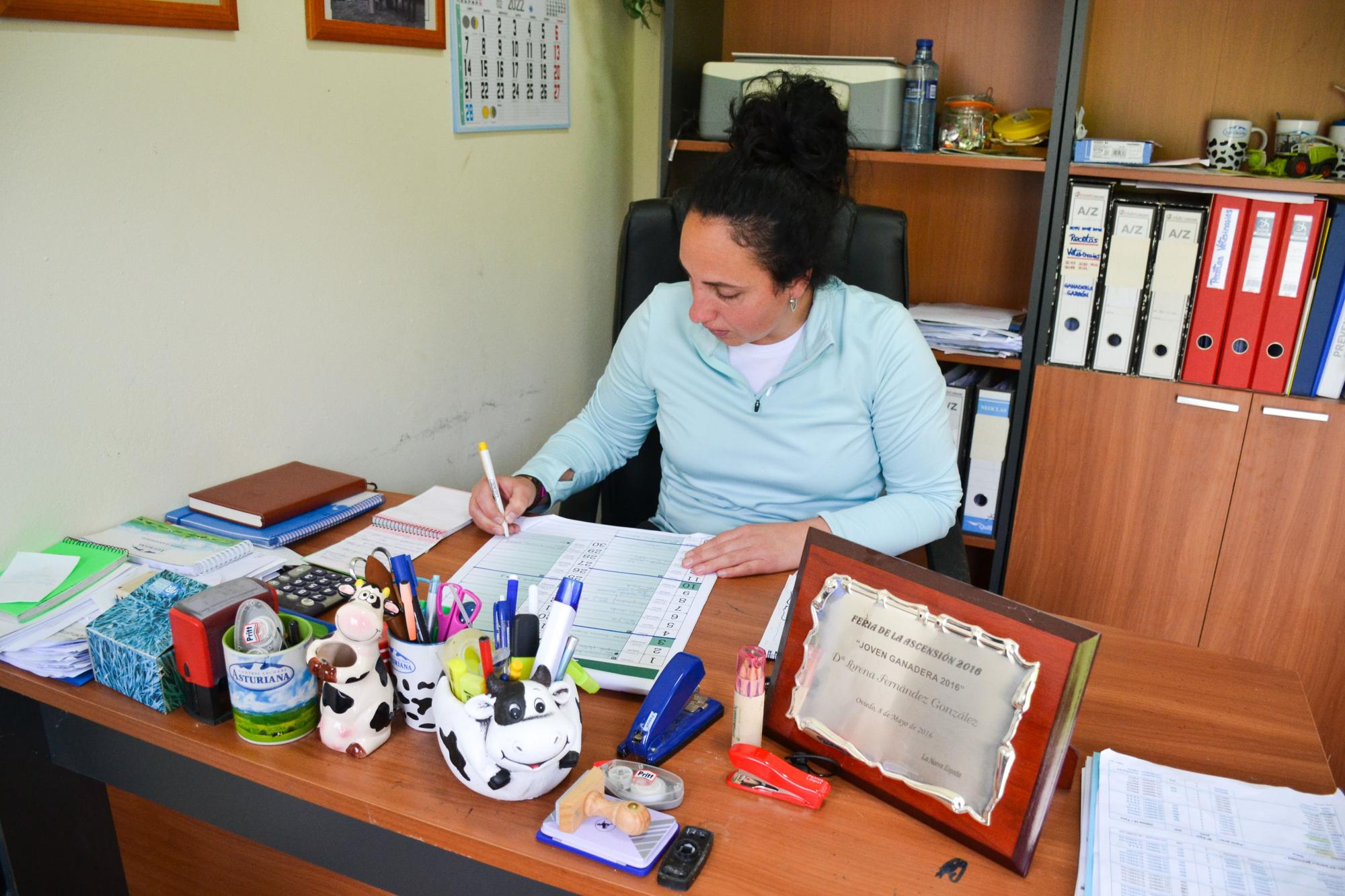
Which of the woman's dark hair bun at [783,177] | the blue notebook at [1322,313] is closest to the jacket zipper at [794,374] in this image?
the woman's dark hair bun at [783,177]

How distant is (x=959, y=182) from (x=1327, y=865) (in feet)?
6.03

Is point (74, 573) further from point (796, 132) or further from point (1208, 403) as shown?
point (1208, 403)

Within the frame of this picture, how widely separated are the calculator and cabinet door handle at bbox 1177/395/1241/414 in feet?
5.31

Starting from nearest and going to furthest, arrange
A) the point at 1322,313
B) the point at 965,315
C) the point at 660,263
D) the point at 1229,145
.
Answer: the point at 660,263
the point at 1322,313
the point at 1229,145
the point at 965,315

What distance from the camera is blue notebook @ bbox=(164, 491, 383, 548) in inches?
51.1

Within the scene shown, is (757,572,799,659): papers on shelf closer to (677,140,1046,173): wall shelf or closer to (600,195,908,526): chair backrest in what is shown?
(600,195,908,526): chair backrest

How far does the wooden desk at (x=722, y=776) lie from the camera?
0.78 metres

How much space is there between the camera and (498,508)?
1.37m

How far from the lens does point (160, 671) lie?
946mm

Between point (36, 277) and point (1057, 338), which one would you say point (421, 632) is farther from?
point (1057, 338)

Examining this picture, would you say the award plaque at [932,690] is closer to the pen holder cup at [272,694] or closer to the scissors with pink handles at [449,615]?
the scissors with pink handles at [449,615]

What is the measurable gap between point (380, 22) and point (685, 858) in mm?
1343

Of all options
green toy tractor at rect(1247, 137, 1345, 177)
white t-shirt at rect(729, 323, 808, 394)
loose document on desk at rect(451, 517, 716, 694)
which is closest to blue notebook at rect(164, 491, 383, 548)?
loose document on desk at rect(451, 517, 716, 694)

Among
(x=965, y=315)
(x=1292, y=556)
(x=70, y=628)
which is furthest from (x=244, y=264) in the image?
(x=1292, y=556)
